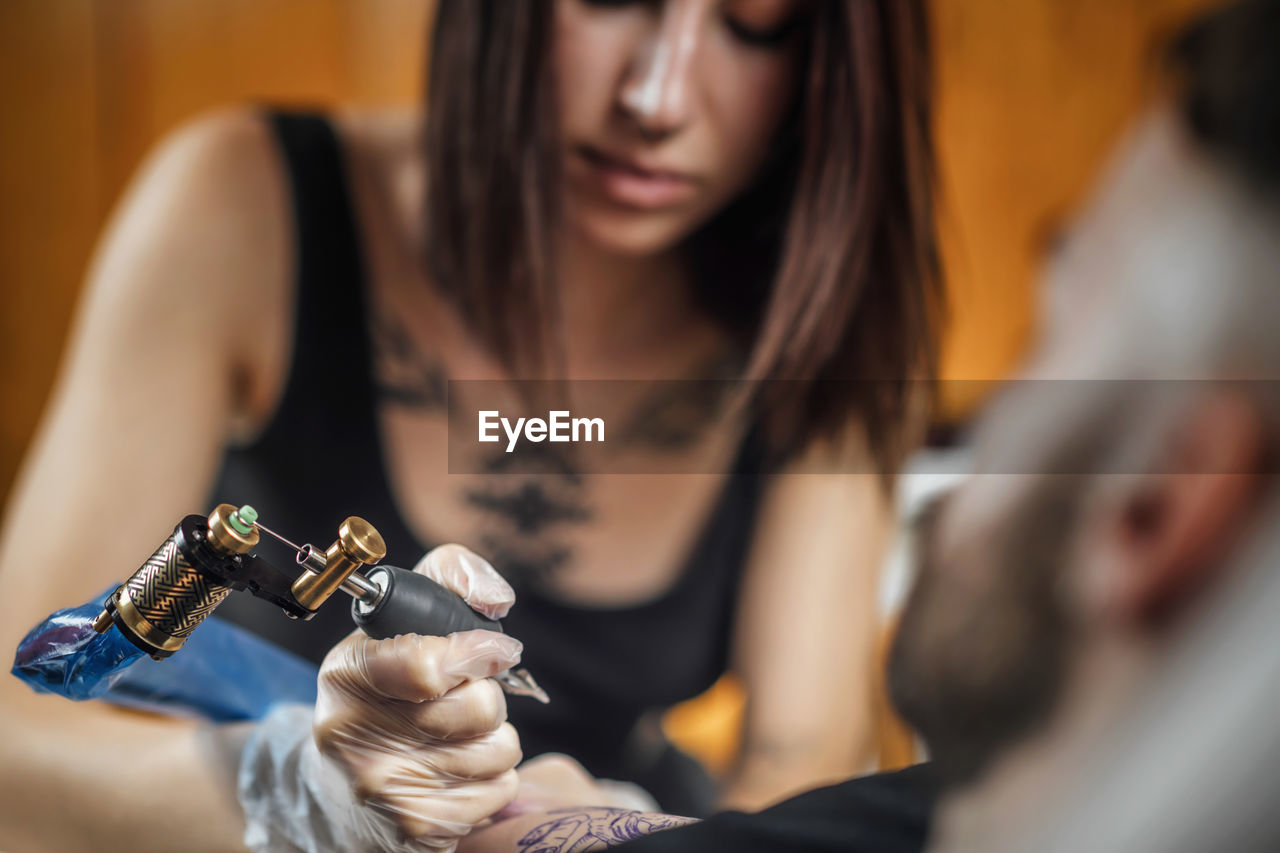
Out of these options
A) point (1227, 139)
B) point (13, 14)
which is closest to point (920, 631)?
point (1227, 139)

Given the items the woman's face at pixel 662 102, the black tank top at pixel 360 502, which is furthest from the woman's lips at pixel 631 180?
the black tank top at pixel 360 502

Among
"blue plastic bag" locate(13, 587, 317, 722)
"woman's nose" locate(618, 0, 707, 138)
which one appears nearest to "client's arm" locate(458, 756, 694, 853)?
"blue plastic bag" locate(13, 587, 317, 722)

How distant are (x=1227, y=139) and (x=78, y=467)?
0.58 metres

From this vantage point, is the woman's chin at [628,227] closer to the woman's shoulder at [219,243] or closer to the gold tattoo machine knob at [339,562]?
the woman's shoulder at [219,243]

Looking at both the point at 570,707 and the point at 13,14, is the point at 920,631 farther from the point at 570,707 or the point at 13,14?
the point at 13,14

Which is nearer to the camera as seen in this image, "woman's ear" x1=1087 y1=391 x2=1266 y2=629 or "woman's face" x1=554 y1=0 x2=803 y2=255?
"woman's ear" x1=1087 y1=391 x2=1266 y2=629

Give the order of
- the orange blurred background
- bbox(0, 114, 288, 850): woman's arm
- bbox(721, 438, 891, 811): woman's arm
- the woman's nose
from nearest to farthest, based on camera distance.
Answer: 1. bbox(0, 114, 288, 850): woman's arm
2. the woman's nose
3. bbox(721, 438, 891, 811): woman's arm
4. the orange blurred background

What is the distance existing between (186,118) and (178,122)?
1 cm

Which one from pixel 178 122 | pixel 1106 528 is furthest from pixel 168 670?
pixel 178 122

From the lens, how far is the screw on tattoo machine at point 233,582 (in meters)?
0.25

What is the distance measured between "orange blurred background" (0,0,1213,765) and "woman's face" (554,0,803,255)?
41cm

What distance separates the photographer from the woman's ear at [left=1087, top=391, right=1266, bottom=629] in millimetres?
240

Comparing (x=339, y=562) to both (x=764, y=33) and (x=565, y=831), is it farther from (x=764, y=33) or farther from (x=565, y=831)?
(x=764, y=33)

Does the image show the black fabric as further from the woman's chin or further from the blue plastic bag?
the woman's chin
